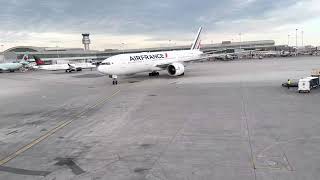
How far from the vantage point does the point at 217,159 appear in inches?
396

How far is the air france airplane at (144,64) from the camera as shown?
1460 inches

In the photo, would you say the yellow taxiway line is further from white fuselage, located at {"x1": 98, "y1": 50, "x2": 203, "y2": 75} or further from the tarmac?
white fuselage, located at {"x1": 98, "y1": 50, "x2": 203, "y2": 75}

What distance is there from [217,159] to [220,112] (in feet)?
25.8

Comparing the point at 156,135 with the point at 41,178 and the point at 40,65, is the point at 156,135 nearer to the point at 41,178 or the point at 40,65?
the point at 41,178

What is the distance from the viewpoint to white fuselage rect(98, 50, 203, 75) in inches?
1457

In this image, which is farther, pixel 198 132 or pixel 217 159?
pixel 198 132

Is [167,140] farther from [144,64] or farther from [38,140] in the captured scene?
[144,64]

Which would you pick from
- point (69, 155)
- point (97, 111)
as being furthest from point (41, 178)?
point (97, 111)

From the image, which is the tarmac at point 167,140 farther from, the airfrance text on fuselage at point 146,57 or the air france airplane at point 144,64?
the airfrance text on fuselage at point 146,57

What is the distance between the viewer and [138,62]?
131ft

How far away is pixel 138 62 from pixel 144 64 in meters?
1.15

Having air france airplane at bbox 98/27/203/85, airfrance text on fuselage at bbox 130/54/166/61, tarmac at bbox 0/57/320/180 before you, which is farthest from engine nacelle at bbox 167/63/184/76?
tarmac at bbox 0/57/320/180

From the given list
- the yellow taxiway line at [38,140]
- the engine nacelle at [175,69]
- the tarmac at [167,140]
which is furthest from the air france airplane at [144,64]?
the yellow taxiway line at [38,140]

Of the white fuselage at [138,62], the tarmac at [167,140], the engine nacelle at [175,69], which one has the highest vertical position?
the white fuselage at [138,62]
